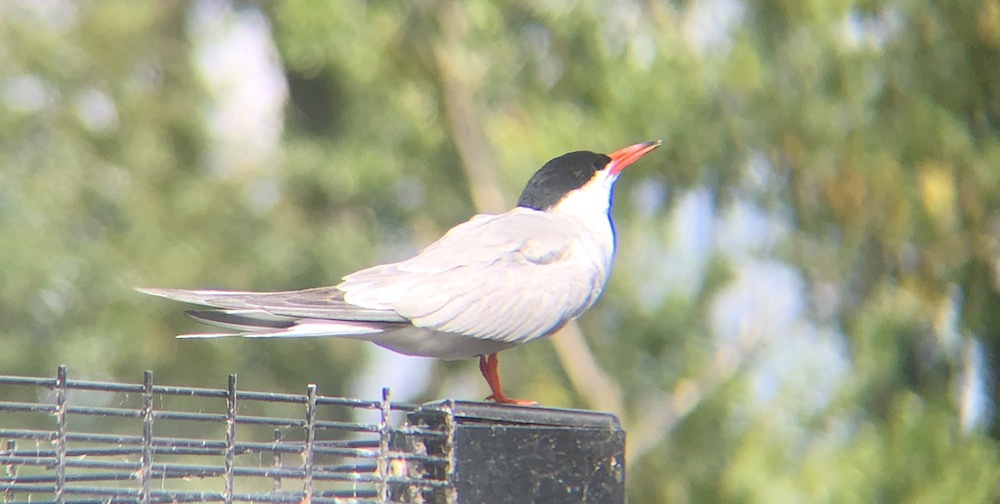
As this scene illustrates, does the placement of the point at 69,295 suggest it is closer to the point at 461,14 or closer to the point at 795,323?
the point at 461,14

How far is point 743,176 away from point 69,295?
7719 mm

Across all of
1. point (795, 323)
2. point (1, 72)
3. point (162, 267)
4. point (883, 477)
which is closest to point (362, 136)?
point (162, 267)

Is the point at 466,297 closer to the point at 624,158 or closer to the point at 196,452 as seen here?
the point at 196,452

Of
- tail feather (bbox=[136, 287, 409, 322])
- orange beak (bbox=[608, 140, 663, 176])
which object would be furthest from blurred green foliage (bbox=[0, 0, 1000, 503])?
tail feather (bbox=[136, 287, 409, 322])

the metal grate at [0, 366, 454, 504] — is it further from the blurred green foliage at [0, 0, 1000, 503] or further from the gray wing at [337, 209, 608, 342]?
the blurred green foliage at [0, 0, 1000, 503]

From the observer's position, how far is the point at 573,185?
4781 mm

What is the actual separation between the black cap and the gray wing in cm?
52

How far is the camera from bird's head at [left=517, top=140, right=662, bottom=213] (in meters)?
4.78

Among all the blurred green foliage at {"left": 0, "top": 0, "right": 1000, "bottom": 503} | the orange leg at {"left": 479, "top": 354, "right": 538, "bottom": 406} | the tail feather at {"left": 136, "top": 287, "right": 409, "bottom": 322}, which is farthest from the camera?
the blurred green foliage at {"left": 0, "top": 0, "right": 1000, "bottom": 503}

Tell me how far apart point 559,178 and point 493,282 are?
96 centimetres

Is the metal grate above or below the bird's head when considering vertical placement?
below

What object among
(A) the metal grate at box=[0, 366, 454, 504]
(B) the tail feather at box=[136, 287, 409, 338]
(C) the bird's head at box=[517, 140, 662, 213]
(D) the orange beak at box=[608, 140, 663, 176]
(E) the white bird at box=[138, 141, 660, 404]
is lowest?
(A) the metal grate at box=[0, 366, 454, 504]

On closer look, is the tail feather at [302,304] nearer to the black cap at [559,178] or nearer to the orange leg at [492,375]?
the orange leg at [492,375]

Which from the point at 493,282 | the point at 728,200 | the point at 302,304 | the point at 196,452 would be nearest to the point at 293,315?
the point at 302,304
